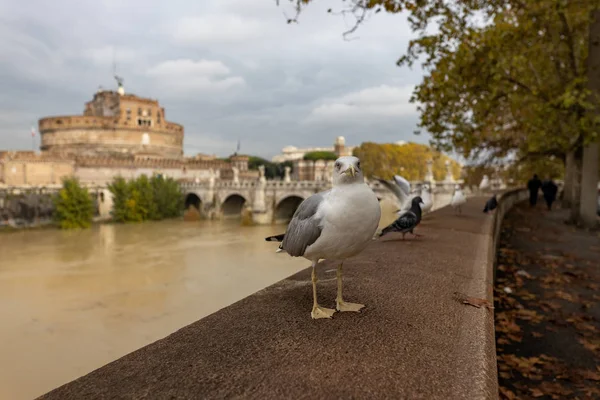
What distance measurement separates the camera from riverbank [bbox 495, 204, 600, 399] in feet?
12.5

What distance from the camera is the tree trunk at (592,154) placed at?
9.81 meters

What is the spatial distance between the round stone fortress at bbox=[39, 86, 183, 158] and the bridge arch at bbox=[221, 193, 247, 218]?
65.5 ft

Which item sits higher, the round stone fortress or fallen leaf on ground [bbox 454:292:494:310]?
the round stone fortress

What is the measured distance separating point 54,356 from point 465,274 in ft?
42.6

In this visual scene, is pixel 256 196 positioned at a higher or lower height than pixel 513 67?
lower

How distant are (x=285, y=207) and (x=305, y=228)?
138 feet

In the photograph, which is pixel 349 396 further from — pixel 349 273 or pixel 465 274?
pixel 465 274

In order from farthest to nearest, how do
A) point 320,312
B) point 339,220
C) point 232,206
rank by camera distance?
point 232,206
point 320,312
point 339,220

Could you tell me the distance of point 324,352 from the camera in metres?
2.33

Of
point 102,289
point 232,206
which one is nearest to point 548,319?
point 102,289

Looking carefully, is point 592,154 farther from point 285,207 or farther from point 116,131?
point 116,131

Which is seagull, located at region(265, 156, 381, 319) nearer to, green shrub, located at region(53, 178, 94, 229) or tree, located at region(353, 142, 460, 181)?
green shrub, located at region(53, 178, 94, 229)

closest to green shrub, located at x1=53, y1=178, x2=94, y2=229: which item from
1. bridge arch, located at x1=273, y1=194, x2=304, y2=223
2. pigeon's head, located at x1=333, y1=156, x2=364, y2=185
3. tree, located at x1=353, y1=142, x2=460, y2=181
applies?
bridge arch, located at x1=273, y1=194, x2=304, y2=223

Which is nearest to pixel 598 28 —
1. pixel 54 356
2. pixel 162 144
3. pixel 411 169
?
pixel 54 356
